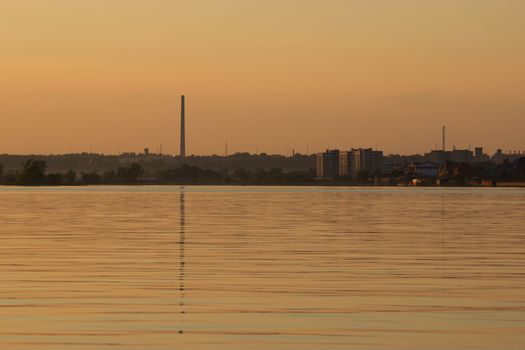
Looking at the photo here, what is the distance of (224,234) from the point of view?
64625 millimetres

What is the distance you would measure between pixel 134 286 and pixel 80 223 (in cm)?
4399

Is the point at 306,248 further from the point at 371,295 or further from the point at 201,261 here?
the point at 371,295

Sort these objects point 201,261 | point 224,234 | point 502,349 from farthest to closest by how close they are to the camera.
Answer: point 224,234, point 201,261, point 502,349

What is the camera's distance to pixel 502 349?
23469mm

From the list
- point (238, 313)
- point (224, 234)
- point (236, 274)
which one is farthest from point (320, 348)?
point (224, 234)

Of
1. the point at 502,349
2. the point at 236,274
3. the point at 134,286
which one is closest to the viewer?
the point at 502,349

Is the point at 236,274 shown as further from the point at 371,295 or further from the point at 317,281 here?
the point at 371,295

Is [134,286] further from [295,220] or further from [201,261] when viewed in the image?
[295,220]

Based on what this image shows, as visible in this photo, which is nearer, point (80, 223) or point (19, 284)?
point (19, 284)

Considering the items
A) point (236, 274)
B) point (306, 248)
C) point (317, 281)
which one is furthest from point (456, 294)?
point (306, 248)

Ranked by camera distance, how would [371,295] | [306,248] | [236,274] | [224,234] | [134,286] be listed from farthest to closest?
1. [224,234]
2. [306,248]
3. [236,274]
4. [134,286]
5. [371,295]

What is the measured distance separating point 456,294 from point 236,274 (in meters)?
8.47

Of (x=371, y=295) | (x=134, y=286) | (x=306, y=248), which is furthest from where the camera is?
(x=306, y=248)

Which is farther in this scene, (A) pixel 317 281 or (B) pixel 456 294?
(A) pixel 317 281
